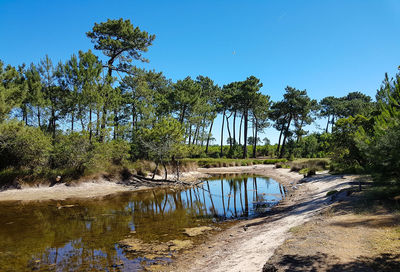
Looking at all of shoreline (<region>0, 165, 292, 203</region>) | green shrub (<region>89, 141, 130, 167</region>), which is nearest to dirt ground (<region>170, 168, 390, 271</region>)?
shoreline (<region>0, 165, 292, 203</region>)

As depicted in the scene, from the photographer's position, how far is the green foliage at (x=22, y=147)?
74.8 ft

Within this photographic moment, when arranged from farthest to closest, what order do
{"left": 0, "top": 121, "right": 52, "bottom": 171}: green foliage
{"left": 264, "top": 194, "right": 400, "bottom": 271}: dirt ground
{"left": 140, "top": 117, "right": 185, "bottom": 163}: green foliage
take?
{"left": 140, "top": 117, "right": 185, "bottom": 163}: green foliage, {"left": 0, "top": 121, "right": 52, "bottom": 171}: green foliage, {"left": 264, "top": 194, "right": 400, "bottom": 271}: dirt ground

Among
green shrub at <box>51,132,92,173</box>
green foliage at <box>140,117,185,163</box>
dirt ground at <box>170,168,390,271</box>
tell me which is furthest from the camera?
green foliage at <box>140,117,185,163</box>

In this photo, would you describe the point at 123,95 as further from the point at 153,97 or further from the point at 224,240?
the point at 224,240

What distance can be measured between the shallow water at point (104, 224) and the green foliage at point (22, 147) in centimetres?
605

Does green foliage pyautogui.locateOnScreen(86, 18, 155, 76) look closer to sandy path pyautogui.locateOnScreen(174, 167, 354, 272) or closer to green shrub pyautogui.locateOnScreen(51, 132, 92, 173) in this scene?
green shrub pyautogui.locateOnScreen(51, 132, 92, 173)

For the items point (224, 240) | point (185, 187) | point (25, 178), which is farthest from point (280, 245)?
point (25, 178)

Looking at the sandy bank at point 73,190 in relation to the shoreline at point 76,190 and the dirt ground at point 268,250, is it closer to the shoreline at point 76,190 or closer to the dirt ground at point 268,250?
the shoreline at point 76,190

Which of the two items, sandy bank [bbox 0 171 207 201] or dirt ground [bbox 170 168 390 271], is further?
sandy bank [bbox 0 171 207 201]

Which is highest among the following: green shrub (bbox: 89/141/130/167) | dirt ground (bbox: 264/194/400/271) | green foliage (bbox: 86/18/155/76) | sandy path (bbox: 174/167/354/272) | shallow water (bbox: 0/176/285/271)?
green foliage (bbox: 86/18/155/76)

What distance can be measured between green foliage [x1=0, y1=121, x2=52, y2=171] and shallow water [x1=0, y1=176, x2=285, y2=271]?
19.9 feet

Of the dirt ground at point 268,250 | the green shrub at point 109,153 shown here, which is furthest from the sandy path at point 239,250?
the green shrub at point 109,153

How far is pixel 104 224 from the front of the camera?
1358 centimetres

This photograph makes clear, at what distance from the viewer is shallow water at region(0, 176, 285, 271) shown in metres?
8.73
